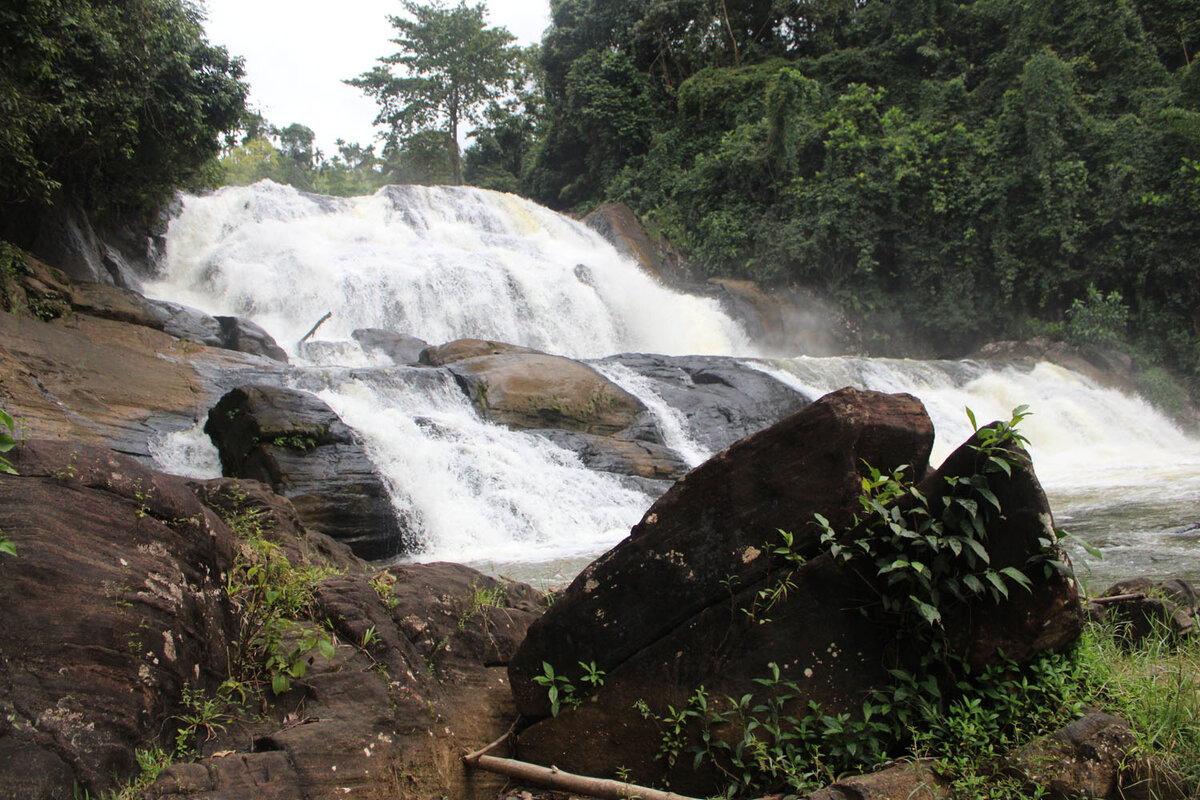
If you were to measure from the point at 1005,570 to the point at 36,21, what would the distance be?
423 inches

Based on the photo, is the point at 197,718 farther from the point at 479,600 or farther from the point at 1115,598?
the point at 1115,598

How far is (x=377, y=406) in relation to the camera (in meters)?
10.2

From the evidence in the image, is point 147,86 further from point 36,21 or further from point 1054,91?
point 1054,91

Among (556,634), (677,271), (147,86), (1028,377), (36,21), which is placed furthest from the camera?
(677,271)

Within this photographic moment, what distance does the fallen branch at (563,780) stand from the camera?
269 cm

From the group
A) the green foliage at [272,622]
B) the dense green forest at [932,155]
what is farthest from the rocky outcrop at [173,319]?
the dense green forest at [932,155]

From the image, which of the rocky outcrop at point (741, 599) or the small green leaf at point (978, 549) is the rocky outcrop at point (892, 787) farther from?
the small green leaf at point (978, 549)

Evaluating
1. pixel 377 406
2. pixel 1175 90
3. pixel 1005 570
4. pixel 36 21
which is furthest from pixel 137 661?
pixel 1175 90

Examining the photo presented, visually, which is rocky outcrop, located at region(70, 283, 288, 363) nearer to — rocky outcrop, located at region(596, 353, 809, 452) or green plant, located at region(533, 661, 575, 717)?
rocky outcrop, located at region(596, 353, 809, 452)

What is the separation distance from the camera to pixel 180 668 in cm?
263

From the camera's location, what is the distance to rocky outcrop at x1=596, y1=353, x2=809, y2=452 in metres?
12.4

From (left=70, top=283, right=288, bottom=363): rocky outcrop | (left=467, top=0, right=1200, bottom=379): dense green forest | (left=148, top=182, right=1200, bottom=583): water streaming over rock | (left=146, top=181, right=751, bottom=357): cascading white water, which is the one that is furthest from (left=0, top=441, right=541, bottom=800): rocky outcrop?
(left=467, top=0, right=1200, bottom=379): dense green forest

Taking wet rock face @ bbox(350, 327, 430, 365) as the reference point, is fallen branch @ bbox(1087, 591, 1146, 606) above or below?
below

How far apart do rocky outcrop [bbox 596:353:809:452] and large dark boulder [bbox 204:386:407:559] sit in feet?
18.1
